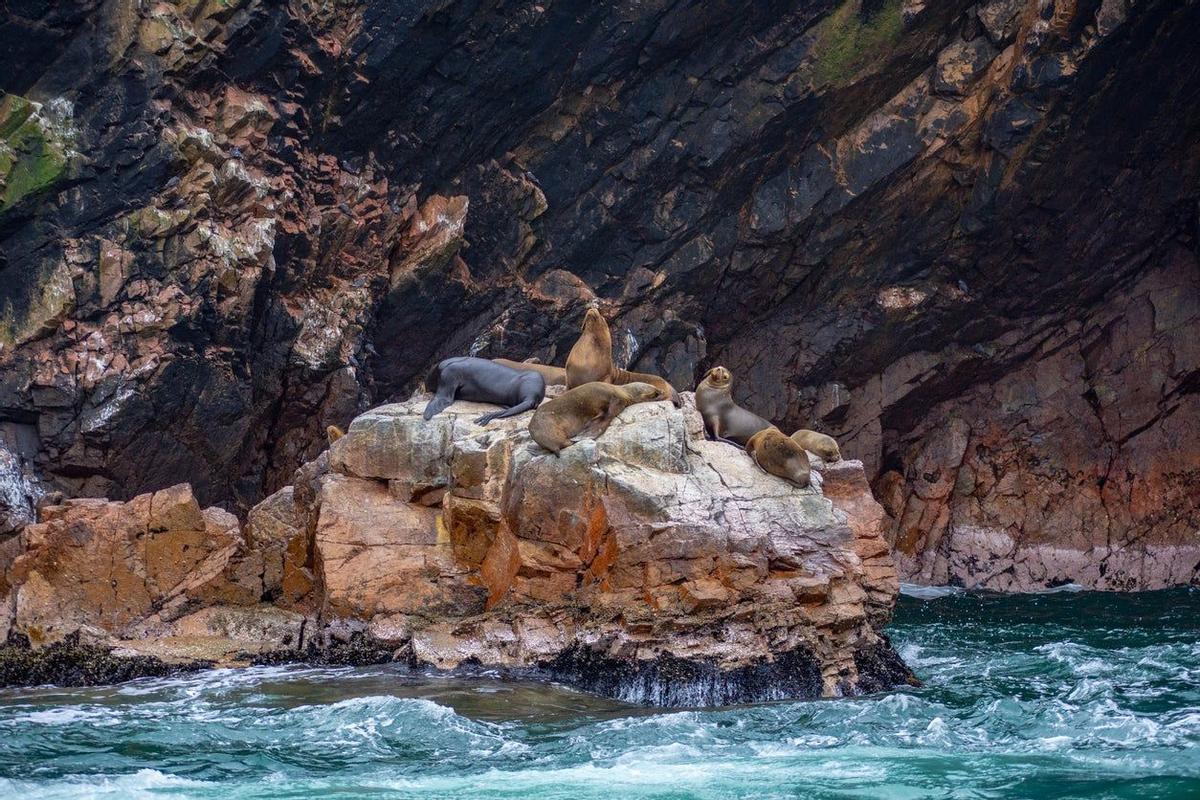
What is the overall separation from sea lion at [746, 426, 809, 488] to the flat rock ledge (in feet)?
0.43

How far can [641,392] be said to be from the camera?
12.2 m

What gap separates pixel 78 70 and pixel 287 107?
8.52ft

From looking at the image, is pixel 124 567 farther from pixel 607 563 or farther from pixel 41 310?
pixel 41 310

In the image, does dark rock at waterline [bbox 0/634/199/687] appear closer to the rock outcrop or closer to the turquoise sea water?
the rock outcrop

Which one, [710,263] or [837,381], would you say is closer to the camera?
[710,263]

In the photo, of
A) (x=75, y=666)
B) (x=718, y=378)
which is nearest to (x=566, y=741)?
(x=75, y=666)

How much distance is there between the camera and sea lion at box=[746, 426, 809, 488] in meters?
11.6

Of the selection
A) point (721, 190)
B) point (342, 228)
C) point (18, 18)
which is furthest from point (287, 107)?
point (721, 190)

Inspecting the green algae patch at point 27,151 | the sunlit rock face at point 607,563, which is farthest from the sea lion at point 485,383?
the green algae patch at point 27,151

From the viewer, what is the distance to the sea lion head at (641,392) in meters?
12.1

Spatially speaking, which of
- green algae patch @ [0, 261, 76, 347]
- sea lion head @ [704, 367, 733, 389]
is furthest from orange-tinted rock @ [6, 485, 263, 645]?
sea lion head @ [704, 367, 733, 389]

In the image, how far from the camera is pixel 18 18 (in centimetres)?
1573

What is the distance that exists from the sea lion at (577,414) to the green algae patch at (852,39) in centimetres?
888

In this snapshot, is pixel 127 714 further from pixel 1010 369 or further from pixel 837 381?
pixel 1010 369
